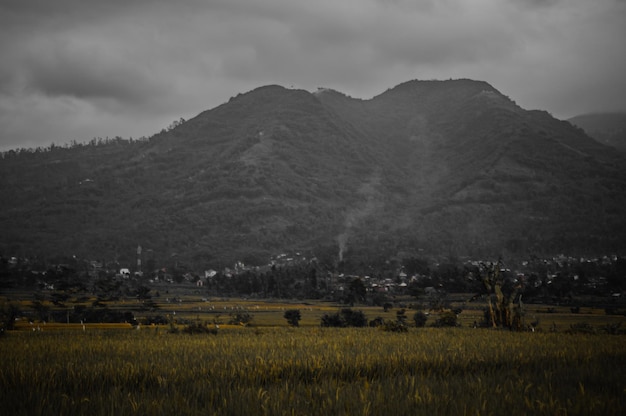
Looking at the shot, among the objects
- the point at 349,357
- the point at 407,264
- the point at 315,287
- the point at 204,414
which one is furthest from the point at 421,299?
the point at 204,414

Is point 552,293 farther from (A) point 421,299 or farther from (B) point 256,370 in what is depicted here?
(B) point 256,370

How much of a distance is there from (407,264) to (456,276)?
2007 inches

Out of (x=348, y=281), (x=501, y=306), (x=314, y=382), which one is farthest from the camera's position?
(x=348, y=281)

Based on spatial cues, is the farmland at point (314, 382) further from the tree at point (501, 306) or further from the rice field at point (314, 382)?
the tree at point (501, 306)

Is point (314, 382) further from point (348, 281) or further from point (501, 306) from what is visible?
point (348, 281)

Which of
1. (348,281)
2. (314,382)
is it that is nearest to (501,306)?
(314,382)

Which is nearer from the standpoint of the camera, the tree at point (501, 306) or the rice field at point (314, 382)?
the rice field at point (314, 382)

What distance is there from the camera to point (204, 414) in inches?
279

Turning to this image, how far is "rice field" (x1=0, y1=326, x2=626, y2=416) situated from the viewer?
7.59m

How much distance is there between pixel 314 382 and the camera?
34.9 feet

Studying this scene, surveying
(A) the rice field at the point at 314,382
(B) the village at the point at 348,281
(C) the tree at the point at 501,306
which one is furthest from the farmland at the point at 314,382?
(B) the village at the point at 348,281

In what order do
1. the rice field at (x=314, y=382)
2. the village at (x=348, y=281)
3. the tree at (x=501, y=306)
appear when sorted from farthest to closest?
the village at (x=348, y=281) < the tree at (x=501, y=306) < the rice field at (x=314, y=382)

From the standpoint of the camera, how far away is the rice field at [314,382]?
24.9ft

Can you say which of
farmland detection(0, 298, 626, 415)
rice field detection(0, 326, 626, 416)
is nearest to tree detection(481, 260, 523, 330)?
rice field detection(0, 326, 626, 416)
